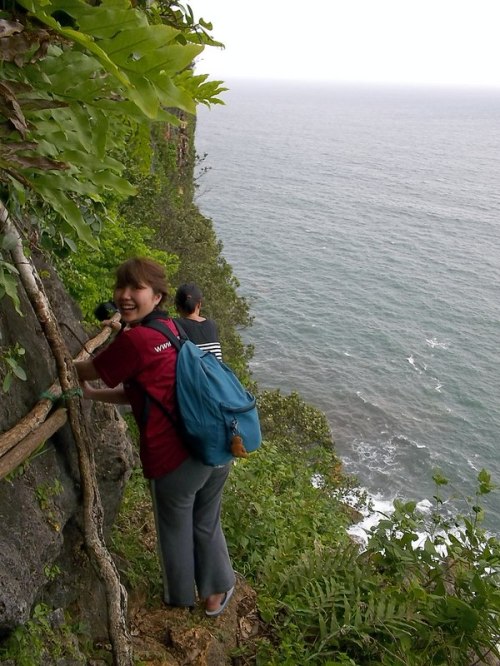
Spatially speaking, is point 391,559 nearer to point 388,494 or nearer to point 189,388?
point 189,388

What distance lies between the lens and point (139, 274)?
3.22 m

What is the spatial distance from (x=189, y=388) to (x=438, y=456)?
27957mm

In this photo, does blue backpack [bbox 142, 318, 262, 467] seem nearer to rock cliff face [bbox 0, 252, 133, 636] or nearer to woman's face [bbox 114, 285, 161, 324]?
woman's face [bbox 114, 285, 161, 324]

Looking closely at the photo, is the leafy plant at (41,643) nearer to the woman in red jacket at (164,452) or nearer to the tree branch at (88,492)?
the tree branch at (88,492)

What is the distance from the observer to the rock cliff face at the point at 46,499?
298 centimetres

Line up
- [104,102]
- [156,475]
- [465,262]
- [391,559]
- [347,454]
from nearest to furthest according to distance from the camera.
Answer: [104,102], [156,475], [391,559], [347,454], [465,262]

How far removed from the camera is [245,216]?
197ft

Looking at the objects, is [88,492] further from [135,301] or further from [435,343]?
[435,343]

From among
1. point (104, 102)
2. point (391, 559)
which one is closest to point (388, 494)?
point (391, 559)

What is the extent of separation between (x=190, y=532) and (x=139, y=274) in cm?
179

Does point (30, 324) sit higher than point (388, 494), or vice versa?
point (30, 324)

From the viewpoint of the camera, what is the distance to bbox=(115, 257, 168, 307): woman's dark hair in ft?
10.5

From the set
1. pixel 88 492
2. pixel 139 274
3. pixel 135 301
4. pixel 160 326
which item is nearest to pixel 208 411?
pixel 160 326

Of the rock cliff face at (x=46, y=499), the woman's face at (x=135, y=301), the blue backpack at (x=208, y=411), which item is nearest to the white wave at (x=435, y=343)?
the rock cliff face at (x=46, y=499)
